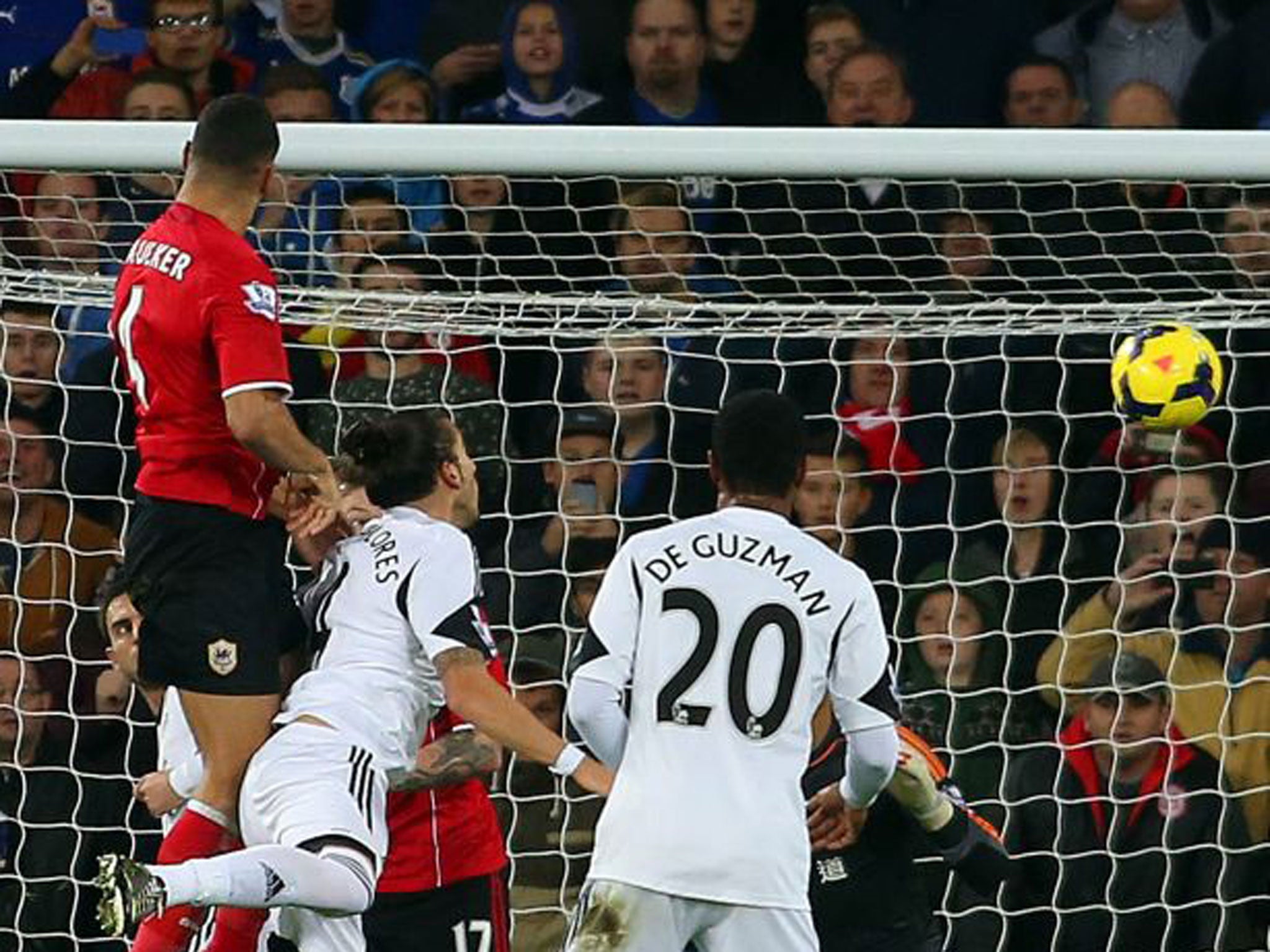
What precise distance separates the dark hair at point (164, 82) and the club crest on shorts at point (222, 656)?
3349mm

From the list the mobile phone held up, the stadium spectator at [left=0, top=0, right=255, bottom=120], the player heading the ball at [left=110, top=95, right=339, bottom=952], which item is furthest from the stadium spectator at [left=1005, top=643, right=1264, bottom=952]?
the mobile phone held up

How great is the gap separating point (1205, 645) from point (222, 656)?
306cm

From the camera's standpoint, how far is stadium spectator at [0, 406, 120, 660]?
26.7 feet

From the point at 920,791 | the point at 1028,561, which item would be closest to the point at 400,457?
the point at 920,791

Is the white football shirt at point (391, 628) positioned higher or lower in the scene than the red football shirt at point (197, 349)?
lower

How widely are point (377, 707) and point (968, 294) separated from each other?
241cm

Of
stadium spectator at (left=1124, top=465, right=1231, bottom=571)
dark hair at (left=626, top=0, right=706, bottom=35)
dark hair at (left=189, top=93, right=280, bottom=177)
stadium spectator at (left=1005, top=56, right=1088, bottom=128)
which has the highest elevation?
dark hair at (left=626, top=0, right=706, bottom=35)

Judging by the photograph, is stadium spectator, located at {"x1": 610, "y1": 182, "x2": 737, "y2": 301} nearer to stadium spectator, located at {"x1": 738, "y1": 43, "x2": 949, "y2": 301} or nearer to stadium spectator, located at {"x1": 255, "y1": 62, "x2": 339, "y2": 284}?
stadium spectator, located at {"x1": 738, "y1": 43, "x2": 949, "y2": 301}

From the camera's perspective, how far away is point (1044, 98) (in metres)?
9.10

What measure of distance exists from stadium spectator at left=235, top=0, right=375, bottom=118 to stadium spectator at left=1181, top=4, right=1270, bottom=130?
258cm

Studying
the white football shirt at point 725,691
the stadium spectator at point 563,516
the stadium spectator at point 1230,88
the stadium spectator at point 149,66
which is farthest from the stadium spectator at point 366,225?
the white football shirt at point 725,691

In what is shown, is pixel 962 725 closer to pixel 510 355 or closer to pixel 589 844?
pixel 589 844

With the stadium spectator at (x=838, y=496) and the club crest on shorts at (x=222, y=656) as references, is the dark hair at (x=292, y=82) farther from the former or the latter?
the club crest on shorts at (x=222, y=656)

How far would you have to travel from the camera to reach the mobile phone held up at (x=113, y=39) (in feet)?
31.0
